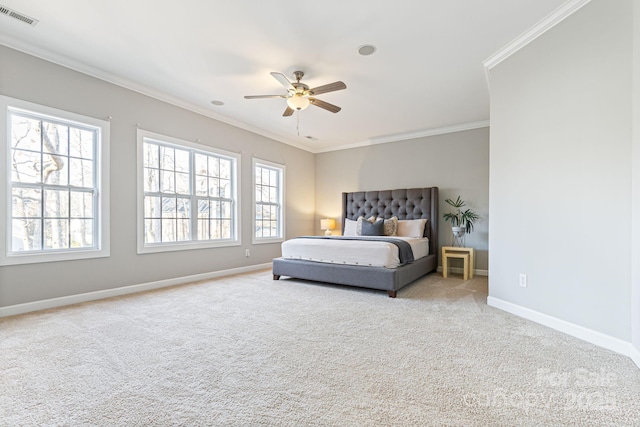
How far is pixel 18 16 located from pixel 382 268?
4.39 meters

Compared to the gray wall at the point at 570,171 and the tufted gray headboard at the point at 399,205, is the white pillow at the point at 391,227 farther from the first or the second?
the gray wall at the point at 570,171

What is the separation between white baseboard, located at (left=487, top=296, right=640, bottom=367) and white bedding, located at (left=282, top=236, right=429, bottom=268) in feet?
4.20

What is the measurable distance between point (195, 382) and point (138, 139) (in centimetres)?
346

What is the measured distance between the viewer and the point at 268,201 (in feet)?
20.3

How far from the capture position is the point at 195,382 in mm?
1761

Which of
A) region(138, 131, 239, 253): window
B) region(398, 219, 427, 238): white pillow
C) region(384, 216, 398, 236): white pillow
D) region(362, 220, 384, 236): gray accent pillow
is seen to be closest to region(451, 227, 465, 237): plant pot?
region(398, 219, 427, 238): white pillow

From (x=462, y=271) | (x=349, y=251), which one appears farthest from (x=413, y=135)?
(x=349, y=251)

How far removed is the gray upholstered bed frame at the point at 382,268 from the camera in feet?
12.5

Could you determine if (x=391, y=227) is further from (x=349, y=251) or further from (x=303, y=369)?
(x=303, y=369)

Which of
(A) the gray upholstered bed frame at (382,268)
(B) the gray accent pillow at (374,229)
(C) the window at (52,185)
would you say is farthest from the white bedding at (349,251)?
(C) the window at (52,185)

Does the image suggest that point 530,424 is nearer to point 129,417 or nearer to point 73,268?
point 129,417

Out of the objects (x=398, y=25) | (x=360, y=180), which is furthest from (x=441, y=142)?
(x=398, y=25)

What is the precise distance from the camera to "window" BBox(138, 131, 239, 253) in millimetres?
4191

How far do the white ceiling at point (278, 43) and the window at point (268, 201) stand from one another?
1.68m
